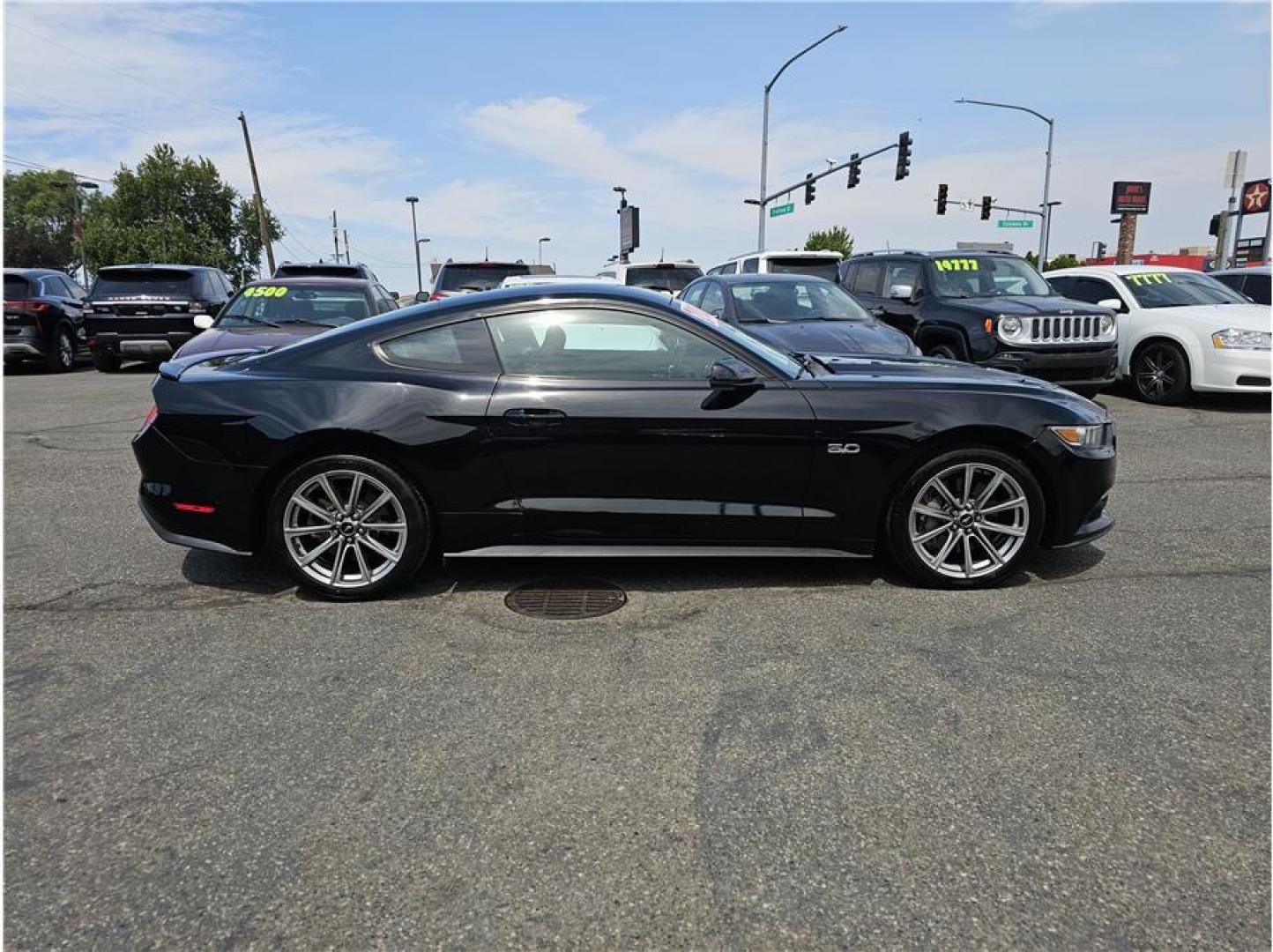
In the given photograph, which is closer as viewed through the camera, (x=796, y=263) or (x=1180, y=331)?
(x=1180, y=331)

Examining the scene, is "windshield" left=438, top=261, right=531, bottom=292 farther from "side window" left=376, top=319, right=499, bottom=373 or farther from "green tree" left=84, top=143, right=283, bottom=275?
"green tree" left=84, top=143, right=283, bottom=275

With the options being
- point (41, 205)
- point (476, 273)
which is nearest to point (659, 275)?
point (476, 273)

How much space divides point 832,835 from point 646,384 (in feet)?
7.36

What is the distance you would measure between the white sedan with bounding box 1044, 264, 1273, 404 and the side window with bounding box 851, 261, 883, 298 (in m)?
2.61

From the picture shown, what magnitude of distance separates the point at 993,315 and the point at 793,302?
7.16ft

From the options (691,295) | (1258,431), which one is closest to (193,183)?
(691,295)

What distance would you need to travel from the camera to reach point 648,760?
2.64 meters

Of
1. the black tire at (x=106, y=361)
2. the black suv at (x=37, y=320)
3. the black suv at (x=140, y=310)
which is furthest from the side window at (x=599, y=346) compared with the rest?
the black suv at (x=37, y=320)

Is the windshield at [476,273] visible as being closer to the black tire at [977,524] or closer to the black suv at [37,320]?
the black suv at [37,320]

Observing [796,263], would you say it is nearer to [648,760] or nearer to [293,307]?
[293,307]

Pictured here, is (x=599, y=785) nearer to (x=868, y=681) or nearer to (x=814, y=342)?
(x=868, y=681)

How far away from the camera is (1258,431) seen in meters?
8.38

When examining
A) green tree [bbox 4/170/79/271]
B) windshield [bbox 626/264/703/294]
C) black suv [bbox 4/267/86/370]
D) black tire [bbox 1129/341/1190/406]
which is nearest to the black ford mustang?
black tire [bbox 1129/341/1190/406]

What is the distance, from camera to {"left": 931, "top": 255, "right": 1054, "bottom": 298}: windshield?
1000cm
